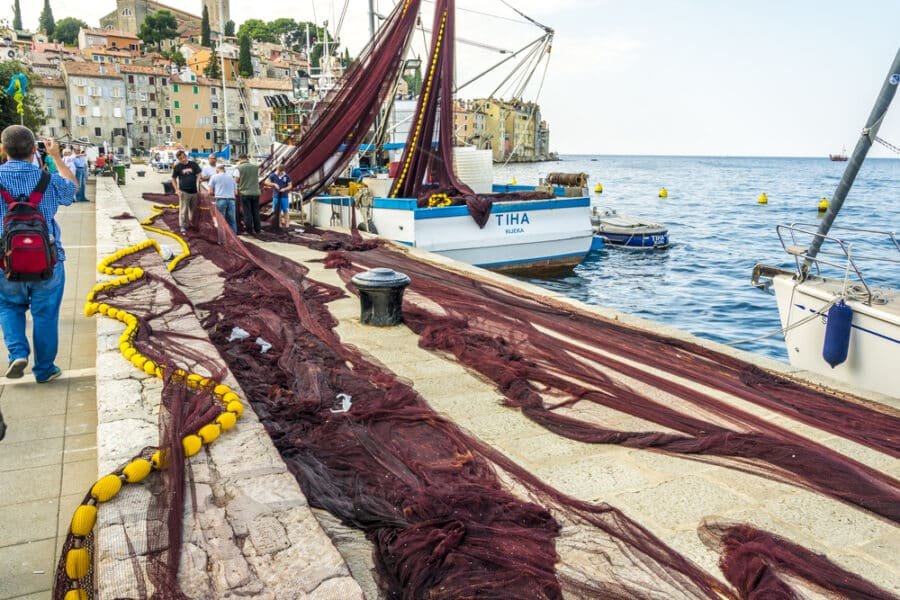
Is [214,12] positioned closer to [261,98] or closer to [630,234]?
[261,98]

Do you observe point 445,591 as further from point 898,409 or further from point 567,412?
point 898,409

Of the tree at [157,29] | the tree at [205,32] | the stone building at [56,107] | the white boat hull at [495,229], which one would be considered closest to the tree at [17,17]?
the tree at [157,29]

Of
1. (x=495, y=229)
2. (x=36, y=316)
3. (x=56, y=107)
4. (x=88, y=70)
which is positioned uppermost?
(x=88, y=70)

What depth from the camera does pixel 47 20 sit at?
131 meters

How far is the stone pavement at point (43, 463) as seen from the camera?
2781 mm

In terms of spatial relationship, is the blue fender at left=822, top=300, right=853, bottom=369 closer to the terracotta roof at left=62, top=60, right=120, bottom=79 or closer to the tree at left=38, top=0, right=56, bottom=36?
the terracotta roof at left=62, top=60, right=120, bottom=79

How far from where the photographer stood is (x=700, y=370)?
5586mm

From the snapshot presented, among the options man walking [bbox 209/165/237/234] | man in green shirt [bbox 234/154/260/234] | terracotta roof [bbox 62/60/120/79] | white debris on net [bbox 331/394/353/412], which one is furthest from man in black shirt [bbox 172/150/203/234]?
terracotta roof [bbox 62/60/120/79]

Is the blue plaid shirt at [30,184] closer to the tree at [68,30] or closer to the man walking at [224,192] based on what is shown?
the man walking at [224,192]

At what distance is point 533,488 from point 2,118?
30.6 meters

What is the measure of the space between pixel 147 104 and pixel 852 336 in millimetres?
94080

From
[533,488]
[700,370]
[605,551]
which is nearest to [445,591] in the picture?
[605,551]

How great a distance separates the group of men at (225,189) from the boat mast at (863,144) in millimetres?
9933

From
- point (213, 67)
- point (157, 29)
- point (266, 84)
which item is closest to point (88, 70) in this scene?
point (213, 67)
